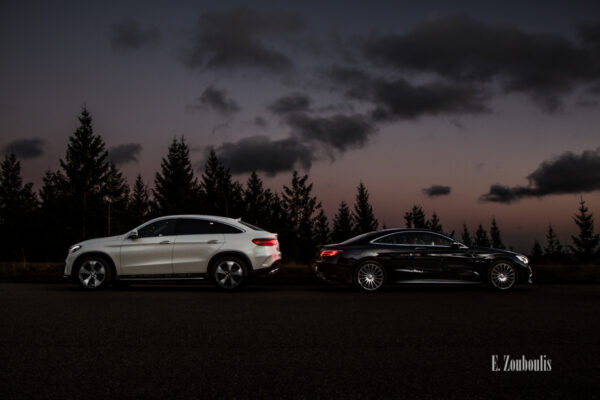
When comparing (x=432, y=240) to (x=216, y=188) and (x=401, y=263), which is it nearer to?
(x=401, y=263)

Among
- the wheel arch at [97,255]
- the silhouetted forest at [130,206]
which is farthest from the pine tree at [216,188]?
the wheel arch at [97,255]

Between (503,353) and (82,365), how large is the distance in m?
4.10

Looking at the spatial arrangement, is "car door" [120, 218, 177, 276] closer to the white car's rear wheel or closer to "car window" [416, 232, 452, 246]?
the white car's rear wheel

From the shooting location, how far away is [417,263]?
12.3 meters

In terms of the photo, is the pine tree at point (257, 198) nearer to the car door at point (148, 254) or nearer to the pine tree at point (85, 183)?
the pine tree at point (85, 183)

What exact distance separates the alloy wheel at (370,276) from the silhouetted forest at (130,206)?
3580 centimetres

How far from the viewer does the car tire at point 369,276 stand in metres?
12.1

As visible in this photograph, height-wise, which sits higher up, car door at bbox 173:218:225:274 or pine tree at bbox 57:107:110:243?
pine tree at bbox 57:107:110:243

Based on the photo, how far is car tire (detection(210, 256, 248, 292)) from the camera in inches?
471

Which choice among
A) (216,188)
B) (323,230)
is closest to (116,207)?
(216,188)

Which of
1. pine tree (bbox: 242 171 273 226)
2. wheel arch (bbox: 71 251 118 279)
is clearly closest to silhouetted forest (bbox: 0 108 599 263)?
pine tree (bbox: 242 171 273 226)

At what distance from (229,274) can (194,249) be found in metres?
1.02

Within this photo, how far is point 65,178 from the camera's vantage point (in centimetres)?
6284

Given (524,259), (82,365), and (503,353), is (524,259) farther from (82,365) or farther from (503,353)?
(82,365)
